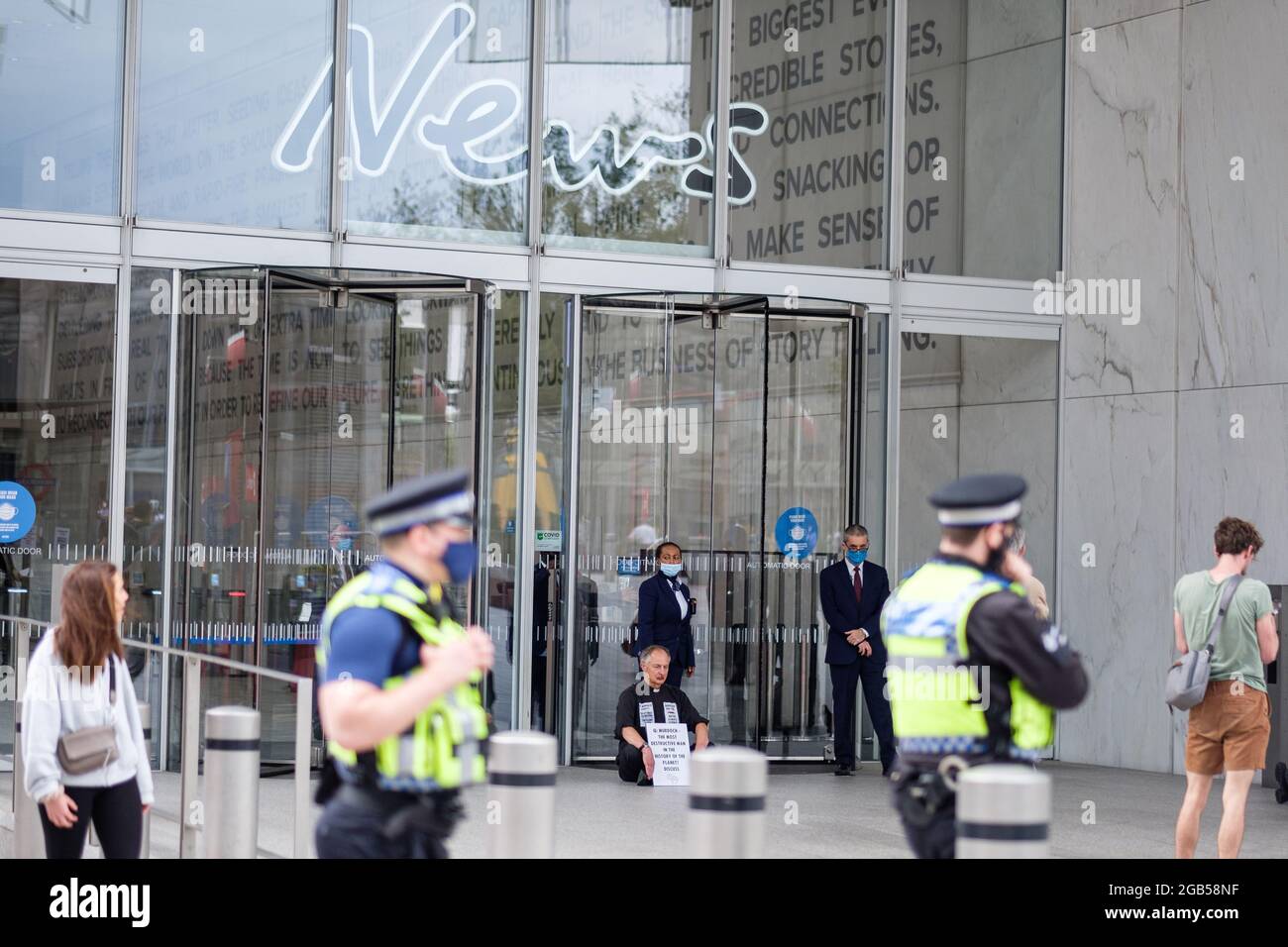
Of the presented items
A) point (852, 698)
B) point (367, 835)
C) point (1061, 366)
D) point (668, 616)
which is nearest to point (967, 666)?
point (367, 835)

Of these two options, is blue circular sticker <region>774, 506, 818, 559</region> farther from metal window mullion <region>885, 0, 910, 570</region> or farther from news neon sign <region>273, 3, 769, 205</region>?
news neon sign <region>273, 3, 769, 205</region>

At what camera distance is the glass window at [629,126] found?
41.4ft

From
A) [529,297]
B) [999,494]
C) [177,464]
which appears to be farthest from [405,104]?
[999,494]

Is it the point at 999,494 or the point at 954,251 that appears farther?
the point at 954,251

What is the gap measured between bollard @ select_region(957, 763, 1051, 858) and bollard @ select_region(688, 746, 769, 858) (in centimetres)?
59

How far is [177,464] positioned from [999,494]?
26.4ft

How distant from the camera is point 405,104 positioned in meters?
12.3

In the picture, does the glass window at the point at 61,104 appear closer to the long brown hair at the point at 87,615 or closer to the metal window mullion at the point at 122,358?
the metal window mullion at the point at 122,358

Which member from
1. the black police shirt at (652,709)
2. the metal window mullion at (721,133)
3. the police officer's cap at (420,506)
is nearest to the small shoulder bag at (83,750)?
the police officer's cap at (420,506)

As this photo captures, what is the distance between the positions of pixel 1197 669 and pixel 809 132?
6929 mm

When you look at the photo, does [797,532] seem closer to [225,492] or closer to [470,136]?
[470,136]

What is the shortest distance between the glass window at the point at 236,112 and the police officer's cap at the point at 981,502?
8.31 meters

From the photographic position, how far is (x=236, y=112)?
11.8 meters

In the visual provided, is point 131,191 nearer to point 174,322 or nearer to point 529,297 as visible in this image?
point 174,322
